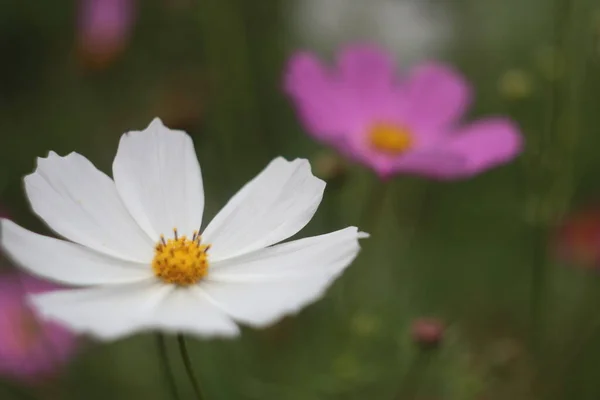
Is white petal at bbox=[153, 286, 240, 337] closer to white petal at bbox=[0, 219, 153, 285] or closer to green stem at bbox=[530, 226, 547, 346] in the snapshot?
white petal at bbox=[0, 219, 153, 285]

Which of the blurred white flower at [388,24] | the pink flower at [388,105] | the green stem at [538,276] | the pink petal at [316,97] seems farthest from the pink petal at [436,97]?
the blurred white flower at [388,24]

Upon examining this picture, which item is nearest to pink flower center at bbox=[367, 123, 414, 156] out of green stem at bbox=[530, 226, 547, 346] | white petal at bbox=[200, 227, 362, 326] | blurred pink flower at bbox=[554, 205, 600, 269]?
green stem at bbox=[530, 226, 547, 346]

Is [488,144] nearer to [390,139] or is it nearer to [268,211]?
[390,139]

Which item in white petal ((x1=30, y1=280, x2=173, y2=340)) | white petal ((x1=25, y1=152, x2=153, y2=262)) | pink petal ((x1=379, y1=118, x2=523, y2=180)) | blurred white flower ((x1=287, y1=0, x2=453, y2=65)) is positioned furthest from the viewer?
blurred white flower ((x1=287, y1=0, x2=453, y2=65))

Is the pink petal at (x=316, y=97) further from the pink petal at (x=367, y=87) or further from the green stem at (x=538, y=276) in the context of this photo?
the green stem at (x=538, y=276)

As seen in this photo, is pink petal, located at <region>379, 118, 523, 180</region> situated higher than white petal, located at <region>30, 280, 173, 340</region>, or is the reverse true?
pink petal, located at <region>379, 118, 523, 180</region>

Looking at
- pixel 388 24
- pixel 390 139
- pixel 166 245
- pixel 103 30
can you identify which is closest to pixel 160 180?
pixel 166 245
